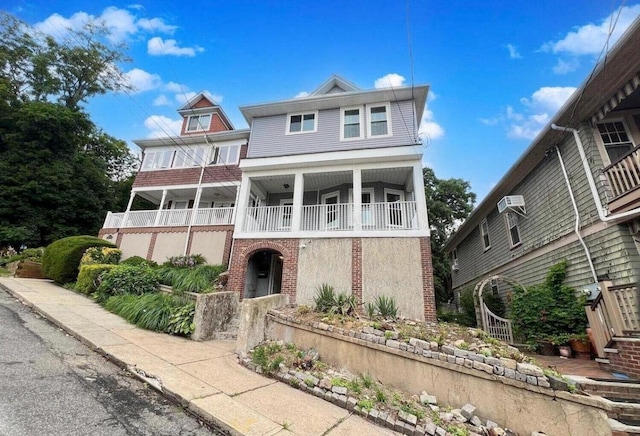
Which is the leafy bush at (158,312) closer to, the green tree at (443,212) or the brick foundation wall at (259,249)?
the brick foundation wall at (259,249)

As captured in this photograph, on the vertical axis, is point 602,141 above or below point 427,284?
above

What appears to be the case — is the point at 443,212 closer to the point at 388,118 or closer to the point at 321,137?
the point at 388,118

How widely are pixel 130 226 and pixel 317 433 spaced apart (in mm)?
15460

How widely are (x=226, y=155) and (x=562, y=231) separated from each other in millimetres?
15287

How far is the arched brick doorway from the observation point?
10120 millimetres

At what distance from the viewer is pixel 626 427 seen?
296cm

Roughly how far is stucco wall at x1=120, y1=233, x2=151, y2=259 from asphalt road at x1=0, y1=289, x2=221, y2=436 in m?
9.87

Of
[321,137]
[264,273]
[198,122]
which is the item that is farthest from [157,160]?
[321,137]

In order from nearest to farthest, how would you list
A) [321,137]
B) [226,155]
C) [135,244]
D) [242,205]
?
[242,205] → [321,137] → [135,244] → [226,155]

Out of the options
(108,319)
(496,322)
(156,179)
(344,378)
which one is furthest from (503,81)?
(156,179)

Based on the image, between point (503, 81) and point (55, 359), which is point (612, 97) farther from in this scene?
point (55, 359)

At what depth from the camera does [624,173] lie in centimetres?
572

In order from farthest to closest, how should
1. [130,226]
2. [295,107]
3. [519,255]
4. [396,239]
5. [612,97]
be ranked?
1. [130,226]
2. [295,107]
3. [519,255]
4. [396,239]
5. [612,97]

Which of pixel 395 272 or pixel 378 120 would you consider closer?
pixel 395 272
